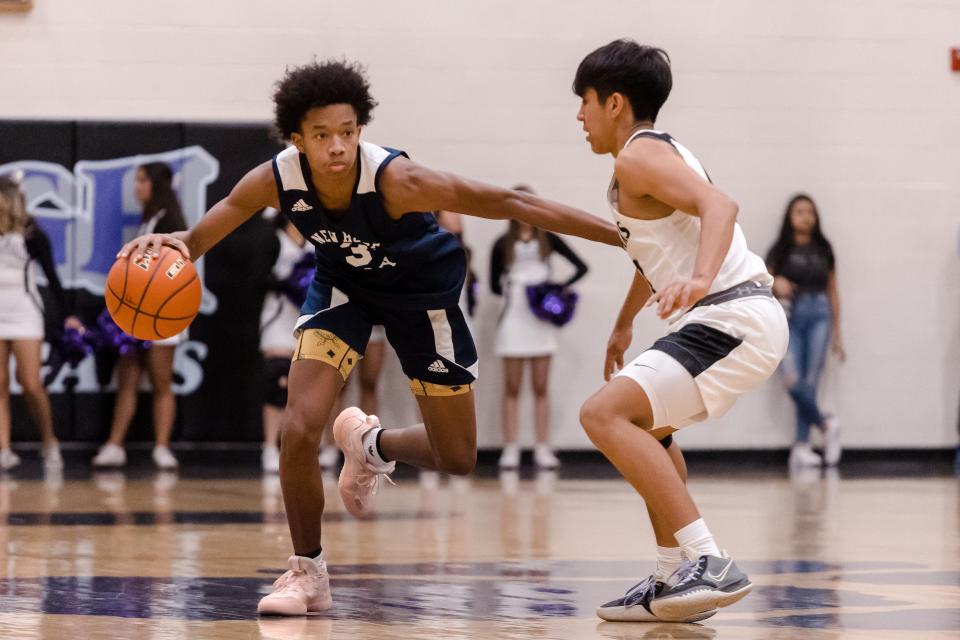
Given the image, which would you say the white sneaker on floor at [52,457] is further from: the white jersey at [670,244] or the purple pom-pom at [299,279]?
the white jersey at [670,244]

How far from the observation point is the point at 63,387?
385 inches

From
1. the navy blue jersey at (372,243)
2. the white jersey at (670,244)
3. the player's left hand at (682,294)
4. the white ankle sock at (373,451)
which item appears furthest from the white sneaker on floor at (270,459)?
the player's left hand at (682,294)

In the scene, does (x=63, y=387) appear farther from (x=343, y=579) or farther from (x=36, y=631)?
(x=36, y=631)

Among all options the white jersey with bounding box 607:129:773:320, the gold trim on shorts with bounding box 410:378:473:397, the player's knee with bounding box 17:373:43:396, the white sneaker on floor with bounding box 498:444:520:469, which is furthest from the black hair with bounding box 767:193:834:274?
the white jersey with bounding box 607:129:773:320

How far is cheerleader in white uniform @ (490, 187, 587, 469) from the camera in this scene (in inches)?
392

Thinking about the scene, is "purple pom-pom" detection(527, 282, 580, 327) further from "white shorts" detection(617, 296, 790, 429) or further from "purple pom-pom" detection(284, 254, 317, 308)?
"white shorts" detection(617, 296, 790, 429)

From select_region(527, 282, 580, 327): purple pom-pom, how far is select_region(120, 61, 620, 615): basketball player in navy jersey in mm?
5247

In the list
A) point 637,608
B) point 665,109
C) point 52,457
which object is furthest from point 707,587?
point 665,109

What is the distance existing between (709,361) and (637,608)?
72 centimetres

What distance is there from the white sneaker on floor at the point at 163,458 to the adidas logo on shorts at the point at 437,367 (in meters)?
5.34

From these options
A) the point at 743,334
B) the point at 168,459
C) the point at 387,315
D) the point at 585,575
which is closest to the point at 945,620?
the point at 743,334

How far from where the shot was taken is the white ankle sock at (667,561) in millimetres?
3996

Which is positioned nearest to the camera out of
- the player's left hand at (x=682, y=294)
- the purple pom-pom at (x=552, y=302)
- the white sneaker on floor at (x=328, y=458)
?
the player's left hand at (x=682, y=294)

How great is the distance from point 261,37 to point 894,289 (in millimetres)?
5143
